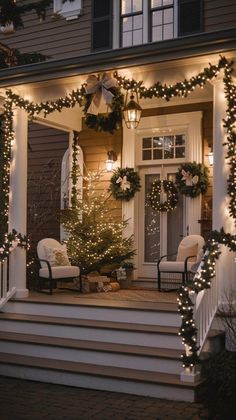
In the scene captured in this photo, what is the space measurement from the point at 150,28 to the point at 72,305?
19.3ft

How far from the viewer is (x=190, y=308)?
6.09 m

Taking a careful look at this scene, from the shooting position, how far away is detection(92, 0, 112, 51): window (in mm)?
11328

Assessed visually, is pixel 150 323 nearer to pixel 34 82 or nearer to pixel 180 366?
pixel 180 366

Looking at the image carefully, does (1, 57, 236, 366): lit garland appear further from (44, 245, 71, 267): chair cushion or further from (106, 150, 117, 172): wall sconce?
(106, 150, 117, 172): wall sconce

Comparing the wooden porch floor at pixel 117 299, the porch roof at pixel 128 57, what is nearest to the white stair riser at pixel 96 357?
the wooden porch floor at pixel 117 299

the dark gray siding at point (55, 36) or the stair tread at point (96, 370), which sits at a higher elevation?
the dark gray siding at point (55, 36)

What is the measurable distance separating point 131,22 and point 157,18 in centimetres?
57

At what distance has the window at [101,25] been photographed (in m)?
11.3

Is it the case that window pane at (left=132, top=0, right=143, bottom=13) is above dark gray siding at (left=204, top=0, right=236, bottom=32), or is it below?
above

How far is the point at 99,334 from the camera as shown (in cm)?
712

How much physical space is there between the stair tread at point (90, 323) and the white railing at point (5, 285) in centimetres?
22

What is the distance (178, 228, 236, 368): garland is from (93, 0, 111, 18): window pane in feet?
21.0

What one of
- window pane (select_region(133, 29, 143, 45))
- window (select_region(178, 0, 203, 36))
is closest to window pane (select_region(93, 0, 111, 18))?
window pane (select_region(133, 29, 143, 45))

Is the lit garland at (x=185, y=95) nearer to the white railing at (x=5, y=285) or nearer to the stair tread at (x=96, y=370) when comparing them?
the stair tread at (x=96, y=370)
